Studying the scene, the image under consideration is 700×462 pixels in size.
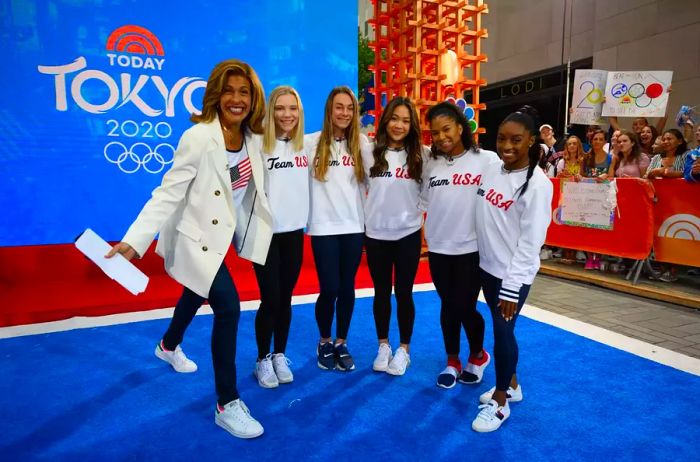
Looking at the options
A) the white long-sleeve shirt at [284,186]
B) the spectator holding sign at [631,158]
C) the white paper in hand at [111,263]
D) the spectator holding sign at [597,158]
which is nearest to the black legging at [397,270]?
the white long-sleeve shirt at [284,186]

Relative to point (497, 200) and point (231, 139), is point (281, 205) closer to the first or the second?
point (231, 139)

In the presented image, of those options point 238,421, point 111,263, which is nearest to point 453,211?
point 238,421

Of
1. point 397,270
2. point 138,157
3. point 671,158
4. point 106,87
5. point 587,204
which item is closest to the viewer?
point 397,270

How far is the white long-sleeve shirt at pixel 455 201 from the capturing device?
2.45 meters

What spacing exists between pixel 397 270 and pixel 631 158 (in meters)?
3.85

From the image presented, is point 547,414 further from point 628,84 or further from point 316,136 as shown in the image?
point 628,84

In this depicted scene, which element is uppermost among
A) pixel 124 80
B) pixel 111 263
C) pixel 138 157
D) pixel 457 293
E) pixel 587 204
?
pixel 124 80

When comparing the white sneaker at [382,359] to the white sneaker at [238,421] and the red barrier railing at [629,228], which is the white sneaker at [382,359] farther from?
the red barrier railing at [629,228]

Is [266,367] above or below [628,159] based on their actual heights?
below

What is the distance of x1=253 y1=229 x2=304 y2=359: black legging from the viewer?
2479mm

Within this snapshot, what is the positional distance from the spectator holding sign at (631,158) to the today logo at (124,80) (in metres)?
4.52

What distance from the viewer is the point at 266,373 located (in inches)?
103

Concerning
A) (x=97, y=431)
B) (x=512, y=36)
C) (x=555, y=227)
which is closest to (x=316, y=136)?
(x=97, y=431)

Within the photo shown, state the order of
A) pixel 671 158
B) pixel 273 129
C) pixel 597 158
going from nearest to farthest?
pixel 273 129, pixel 671 158, pixel 597 158
